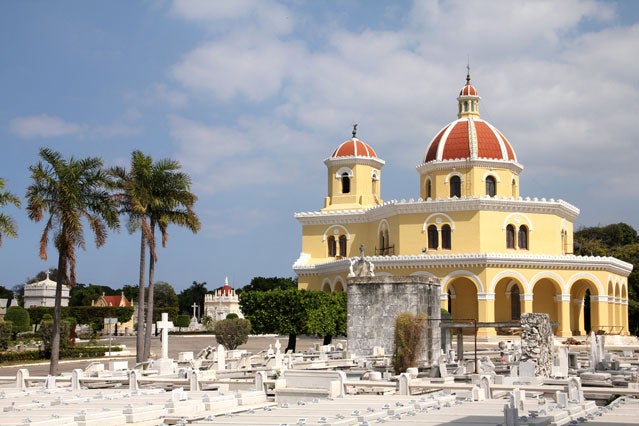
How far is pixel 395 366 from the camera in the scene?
1007 inches

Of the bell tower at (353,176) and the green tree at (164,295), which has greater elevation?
the bell tower at (353,176)

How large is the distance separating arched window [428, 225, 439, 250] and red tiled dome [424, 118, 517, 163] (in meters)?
5.05

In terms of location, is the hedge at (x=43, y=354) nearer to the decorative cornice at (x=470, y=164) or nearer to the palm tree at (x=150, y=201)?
the palm tree at (x=150, y=201)

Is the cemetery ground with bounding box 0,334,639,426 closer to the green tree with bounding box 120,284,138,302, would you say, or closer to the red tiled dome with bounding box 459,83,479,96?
the red tiled dome with bounding box 459,83,479,96

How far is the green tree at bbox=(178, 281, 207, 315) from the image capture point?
400 ft

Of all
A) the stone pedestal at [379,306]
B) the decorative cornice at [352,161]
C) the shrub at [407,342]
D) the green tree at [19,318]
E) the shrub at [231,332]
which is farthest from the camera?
the green tree at [19,318]

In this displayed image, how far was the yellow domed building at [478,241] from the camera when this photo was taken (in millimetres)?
52781

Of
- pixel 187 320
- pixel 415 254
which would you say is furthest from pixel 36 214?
pixel 187 320

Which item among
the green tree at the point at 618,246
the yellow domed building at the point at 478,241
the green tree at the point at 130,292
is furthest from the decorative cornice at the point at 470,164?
the green tree at the point at 130,292

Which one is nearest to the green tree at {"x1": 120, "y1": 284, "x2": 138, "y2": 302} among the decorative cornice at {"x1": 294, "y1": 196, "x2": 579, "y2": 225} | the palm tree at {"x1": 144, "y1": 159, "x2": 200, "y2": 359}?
the decorative cornice at {"x1": 294, "y1": 196, "x2": 579, "y2": 225}

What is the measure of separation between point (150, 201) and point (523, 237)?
29.3 m

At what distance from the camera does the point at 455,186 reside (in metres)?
57.2

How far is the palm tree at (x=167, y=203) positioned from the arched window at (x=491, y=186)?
90.2ft

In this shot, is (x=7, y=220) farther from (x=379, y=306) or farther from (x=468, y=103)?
(x=468, y=103)
